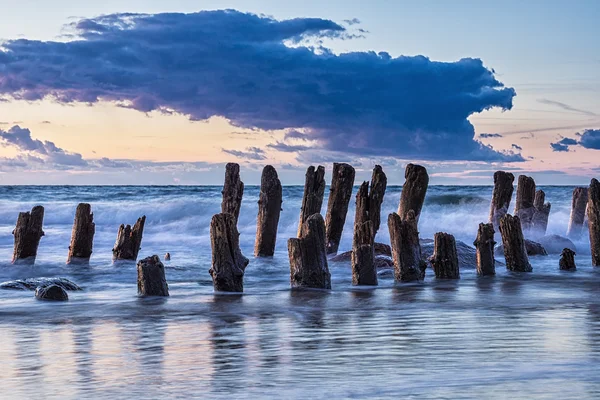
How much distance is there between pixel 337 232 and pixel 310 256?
22.4 feet

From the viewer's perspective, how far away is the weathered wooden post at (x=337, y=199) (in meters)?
19.5

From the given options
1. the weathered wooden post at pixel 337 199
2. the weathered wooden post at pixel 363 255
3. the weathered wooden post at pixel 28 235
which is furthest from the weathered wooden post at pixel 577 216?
the weathered wooden post at pixel 28 235

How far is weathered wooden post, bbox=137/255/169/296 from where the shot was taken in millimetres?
12992

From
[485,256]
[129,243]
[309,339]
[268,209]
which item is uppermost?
[268,209]

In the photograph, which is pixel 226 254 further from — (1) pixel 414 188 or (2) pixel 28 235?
(2) pixel 28 235

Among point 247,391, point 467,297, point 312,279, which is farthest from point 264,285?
point 247,391

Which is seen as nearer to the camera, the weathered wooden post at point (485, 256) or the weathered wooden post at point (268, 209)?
the weathered wooden post at point (485, 256)

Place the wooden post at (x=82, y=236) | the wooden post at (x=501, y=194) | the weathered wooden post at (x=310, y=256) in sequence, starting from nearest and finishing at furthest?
the weathered wooden post at (x=310, y=256) → the wooden post at (x=82, y=236) → the wooden post at (x=501, y=194)

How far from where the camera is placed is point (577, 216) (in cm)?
2631

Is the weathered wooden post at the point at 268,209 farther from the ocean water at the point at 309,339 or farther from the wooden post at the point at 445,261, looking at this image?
the wooden post at the point at 445,261

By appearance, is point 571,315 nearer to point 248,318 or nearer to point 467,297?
point 467,297

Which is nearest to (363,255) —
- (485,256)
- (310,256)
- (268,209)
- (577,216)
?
(310,256)

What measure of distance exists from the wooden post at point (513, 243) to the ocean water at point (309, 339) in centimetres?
37

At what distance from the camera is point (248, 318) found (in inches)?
437
